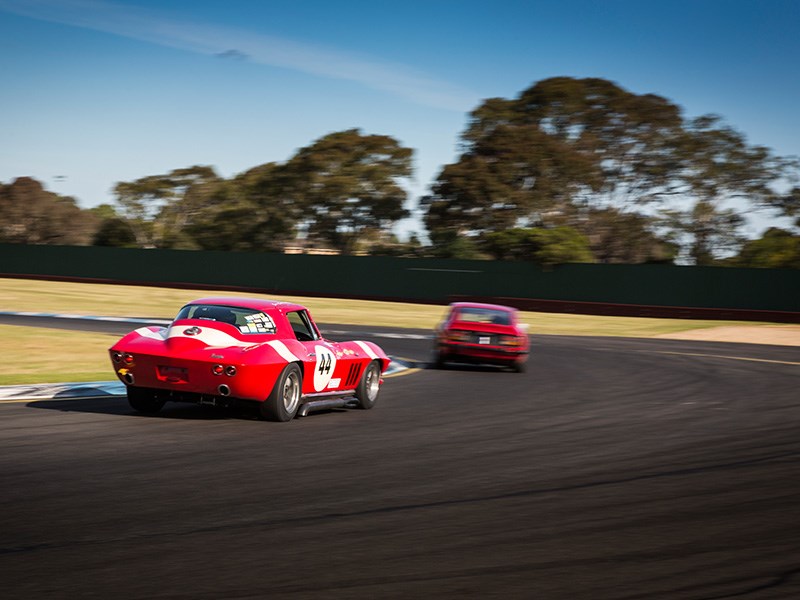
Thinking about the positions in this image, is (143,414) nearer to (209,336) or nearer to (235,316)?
(209,336)

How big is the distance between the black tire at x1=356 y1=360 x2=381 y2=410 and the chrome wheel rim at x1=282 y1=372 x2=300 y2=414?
1512 mm

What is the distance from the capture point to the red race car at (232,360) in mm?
11008

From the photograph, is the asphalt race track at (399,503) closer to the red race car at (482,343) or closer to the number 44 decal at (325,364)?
the number 44 decal at (325,364)

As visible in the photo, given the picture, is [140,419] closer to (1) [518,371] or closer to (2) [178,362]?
(2) [178,362]

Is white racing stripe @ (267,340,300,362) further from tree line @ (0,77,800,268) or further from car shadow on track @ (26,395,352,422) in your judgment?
tree line @ (0,77,800,268)

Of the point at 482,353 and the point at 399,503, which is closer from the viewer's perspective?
the point at 399,503

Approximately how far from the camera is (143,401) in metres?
11.8

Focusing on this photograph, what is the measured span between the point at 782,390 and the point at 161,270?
43.9m

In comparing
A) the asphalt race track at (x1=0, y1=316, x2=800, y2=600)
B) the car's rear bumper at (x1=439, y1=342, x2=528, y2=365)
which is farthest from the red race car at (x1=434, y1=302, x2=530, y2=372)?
the asphalt race track at (x1=0, y1=316, x2=800, y2=600)

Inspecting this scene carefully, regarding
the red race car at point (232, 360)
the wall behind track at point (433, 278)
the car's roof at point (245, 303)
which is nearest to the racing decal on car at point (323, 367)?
the red race car at point (232, 360)

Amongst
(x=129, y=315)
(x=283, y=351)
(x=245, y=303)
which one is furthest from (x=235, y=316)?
(x=129, y=315)

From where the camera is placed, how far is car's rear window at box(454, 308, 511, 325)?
2128 centimetres

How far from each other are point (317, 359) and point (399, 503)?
506cm

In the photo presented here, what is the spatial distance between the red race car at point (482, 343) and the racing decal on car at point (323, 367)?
27.4 ft
